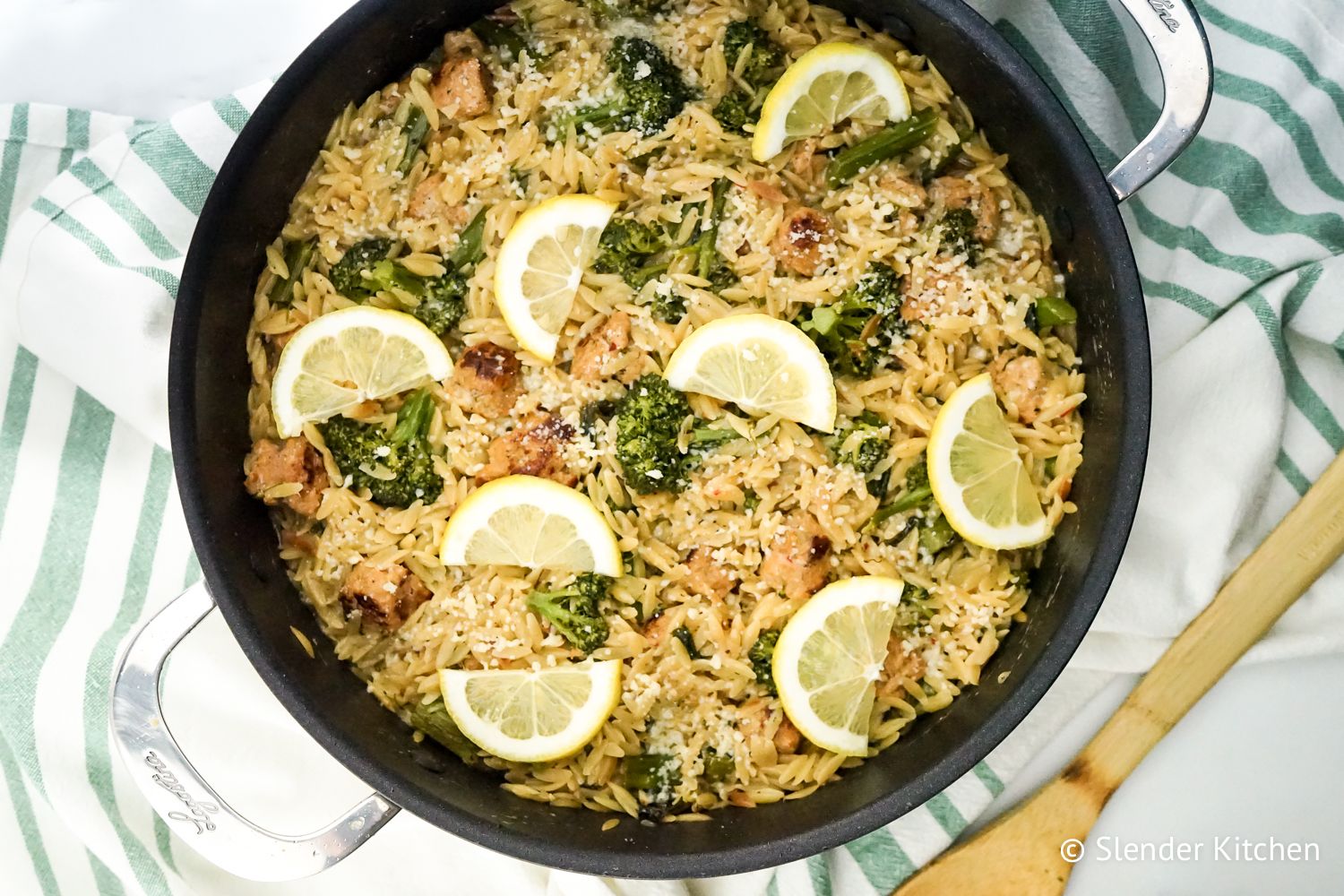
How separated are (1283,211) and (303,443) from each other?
10.1 feet

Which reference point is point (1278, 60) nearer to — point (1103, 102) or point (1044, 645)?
point (1103, 102)

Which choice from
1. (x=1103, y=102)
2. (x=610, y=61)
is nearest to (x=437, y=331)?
(x=610, y=61)

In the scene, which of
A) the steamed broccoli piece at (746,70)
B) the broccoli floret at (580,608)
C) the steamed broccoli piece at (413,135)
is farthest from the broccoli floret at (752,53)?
the broccoli floret at (580,608)

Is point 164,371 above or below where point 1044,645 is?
above

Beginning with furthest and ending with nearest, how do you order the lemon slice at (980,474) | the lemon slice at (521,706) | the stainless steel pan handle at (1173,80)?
the lemon slice at (521,706) < the lemon slice at (980,474) < the stainless steel pan handle at (1173,80)

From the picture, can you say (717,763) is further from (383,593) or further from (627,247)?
(627,247)

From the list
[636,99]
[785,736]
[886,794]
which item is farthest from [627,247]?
[886,794]

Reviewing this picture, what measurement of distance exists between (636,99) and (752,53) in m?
0.35

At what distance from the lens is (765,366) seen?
298cm

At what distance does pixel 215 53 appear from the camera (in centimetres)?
386

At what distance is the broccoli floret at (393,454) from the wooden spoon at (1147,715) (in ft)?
6.37

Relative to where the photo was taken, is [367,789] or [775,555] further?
[367,789]

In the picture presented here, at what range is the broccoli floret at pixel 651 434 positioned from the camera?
302 cm

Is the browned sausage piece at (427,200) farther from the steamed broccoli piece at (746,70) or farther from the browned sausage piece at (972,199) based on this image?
the browned sausage piece at (972,199)
